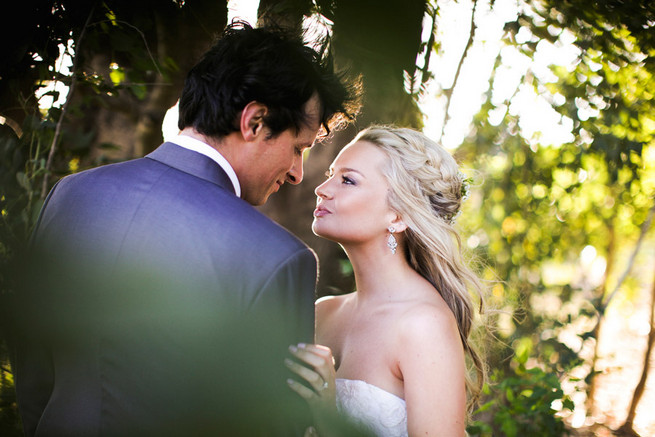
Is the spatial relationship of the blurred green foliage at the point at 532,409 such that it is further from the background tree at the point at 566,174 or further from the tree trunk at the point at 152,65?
the tree trunk at the point at 152,65

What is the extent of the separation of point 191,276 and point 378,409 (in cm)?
132

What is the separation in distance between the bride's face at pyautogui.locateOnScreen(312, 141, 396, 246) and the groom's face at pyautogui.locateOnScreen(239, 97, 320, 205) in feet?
1.63

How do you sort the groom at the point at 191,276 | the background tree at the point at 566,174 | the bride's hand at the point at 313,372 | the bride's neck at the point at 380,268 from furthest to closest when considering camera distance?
the background tree at the point at 566,174 < the bride's neck at the point at 380,268 < the bride's hand at the point at 313,372 < the groom at the point at 191,276

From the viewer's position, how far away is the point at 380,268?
2641 mm

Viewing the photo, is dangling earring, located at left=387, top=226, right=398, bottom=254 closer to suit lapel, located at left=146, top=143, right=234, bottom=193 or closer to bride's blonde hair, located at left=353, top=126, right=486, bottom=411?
bride's blonde hair, located at left=353, top=126, right=486, bottom=411

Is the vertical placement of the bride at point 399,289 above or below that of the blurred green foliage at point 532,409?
above

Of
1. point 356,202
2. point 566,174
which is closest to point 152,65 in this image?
point 356,202

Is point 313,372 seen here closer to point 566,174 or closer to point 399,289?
point 399,289

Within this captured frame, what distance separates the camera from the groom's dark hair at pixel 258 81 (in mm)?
1757

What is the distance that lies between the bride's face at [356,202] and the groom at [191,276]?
631 millimetres

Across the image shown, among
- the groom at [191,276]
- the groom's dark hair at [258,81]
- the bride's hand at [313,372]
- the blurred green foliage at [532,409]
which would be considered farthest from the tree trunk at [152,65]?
the blurred green foliage at [532,409]

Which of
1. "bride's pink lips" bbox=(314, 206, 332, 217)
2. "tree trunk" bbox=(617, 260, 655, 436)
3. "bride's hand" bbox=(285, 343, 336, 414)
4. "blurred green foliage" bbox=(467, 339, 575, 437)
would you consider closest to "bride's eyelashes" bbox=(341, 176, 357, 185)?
"bride's pink lips" bbox=(314, 206, 332, 217)

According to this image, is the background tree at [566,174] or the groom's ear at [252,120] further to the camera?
the background tree at [566,174]

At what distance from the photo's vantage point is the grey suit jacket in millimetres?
1102
